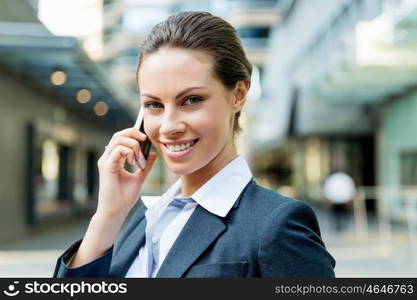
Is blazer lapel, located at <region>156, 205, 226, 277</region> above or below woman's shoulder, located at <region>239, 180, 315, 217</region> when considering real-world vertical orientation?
below

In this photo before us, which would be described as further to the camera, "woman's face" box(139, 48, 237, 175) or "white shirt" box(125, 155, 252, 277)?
"white shirt" box(125, 155, 252, 277)

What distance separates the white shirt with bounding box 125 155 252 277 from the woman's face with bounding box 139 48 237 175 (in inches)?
2.8

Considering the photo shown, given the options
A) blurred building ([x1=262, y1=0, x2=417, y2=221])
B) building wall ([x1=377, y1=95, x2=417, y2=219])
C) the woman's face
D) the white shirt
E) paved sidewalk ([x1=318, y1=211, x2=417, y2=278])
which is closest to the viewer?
the woman's face

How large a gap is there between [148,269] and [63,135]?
51.7ft

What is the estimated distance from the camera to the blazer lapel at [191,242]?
4.77ft

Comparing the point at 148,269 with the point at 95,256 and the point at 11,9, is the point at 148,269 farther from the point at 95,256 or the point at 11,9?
the point at 11,9

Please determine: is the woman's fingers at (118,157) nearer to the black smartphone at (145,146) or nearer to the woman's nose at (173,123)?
the black smartphone at (145,146)

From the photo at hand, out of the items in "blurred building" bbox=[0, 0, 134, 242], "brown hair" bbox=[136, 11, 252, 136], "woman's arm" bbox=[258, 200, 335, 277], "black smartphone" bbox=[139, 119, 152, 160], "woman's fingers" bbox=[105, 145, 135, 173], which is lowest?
"woman's arm" bbox=[258, 200, 335, 277]

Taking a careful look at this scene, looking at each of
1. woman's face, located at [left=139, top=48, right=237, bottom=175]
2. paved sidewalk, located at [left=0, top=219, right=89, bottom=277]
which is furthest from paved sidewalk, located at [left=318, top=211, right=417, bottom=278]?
woman's face, located at [left=139, top=48, right=237, bottom=175]

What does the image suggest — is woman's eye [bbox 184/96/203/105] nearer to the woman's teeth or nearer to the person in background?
the woman's teeth

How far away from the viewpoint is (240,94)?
159cm

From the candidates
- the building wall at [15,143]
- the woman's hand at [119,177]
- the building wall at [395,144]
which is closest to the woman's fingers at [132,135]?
the woman's hand at [119,177]

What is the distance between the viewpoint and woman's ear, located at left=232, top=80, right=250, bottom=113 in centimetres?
156

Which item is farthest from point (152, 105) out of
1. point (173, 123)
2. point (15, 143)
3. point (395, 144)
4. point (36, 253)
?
point (395, 144)
